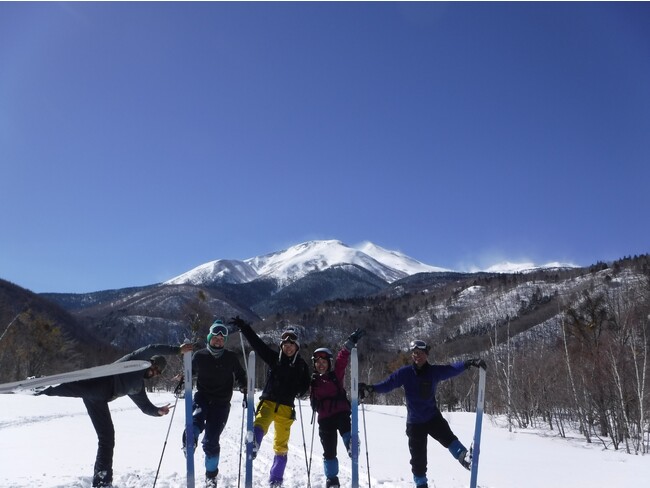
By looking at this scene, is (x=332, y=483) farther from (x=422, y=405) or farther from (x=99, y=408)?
(x=99, y=408)

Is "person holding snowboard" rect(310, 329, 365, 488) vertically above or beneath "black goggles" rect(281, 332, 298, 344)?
beneath

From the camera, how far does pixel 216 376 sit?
7391mm

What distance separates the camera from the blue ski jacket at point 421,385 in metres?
7.09

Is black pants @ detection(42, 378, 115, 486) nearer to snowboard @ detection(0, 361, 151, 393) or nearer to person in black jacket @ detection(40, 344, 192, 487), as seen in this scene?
person in black jacket @ detection(40, 344, 192, 487)

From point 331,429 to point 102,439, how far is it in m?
3.44

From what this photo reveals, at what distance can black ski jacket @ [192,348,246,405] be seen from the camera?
7.32 metres

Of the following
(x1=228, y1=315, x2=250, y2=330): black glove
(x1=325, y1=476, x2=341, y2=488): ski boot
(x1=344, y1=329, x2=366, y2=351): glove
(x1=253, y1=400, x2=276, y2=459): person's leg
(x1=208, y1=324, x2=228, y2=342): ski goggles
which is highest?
(x1=228, y1=315, x2=250, y2=330): black glove

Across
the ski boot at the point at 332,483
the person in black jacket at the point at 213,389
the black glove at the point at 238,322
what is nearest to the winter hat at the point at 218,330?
the person in black jacket at the point at 213,389

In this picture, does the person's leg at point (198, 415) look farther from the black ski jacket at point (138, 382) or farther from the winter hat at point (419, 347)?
the winter hat at point (419, 347)

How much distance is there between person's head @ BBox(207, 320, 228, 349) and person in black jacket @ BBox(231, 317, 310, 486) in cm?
22

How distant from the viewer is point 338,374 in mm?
7746

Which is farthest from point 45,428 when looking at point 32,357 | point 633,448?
point 32,357

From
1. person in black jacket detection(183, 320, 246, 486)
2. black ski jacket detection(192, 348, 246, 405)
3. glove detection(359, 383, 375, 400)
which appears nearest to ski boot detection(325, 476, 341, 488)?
glove detection(359, 383, 375, 400)

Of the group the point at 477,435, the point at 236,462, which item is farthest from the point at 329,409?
the point at 236,462
